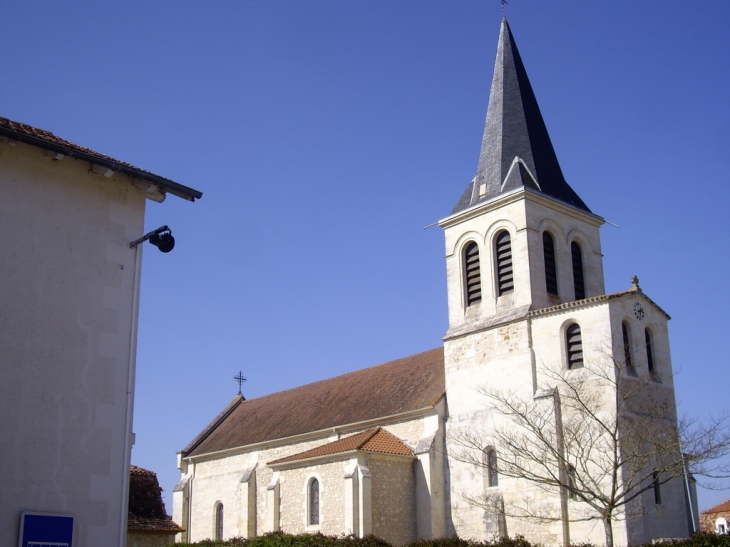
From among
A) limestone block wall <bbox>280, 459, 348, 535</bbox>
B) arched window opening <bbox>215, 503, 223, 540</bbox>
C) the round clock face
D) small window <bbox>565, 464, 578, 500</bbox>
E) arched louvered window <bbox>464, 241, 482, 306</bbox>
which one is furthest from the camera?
arched window opening <bbox>215, 503, 223, 540</bbox>

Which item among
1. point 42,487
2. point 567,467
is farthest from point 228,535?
point 42,487

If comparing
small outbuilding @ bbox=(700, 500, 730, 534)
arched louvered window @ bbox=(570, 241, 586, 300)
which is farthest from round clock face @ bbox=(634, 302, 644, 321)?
small outbuilding @ bbox=(700, 500, 730, 534)

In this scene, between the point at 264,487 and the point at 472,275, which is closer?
the point at 472,275

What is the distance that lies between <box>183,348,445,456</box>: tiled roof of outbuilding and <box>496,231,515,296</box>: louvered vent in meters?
4.06

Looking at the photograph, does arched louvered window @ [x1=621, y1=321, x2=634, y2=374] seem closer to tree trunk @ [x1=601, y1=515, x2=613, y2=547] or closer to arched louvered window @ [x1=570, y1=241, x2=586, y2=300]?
arched louvered window @ [x1=570, y1=241, x2=586, y2=300]

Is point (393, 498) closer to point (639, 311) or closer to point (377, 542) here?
point (377, 542)

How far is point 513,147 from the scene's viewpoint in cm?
2761

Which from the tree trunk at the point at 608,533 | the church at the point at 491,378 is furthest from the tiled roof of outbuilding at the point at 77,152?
the church at the point at 491,378

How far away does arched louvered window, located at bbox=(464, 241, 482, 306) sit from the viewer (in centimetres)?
2620

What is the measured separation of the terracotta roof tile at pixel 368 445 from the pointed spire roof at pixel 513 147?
8154 millimetres

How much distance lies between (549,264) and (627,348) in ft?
14.0

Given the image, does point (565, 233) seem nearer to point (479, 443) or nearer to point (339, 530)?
point (479, 443)

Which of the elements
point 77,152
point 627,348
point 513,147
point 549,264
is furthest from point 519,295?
point 77,152

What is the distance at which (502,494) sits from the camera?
2300cm
